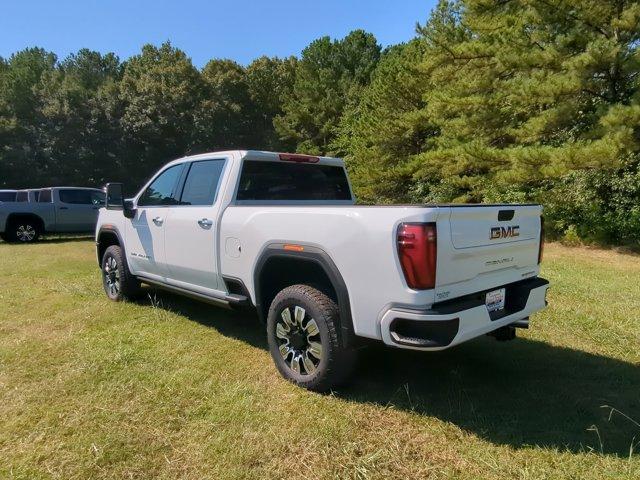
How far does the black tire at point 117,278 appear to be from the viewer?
5.88 meters

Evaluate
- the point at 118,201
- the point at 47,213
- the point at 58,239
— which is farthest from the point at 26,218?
the point at 118,201

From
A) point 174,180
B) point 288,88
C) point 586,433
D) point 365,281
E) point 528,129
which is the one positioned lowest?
point 586,433

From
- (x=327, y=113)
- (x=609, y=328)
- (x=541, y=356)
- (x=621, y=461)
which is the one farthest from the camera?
(x=327, y=113)

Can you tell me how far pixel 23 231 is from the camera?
14141mm

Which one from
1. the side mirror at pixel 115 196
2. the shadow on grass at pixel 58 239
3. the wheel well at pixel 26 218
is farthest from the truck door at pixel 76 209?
the side mirror at pixel 115 196

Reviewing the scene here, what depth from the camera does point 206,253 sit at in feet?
14.1

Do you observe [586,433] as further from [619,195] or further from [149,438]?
[619,195]

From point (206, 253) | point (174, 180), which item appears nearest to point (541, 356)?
point (206, 253)

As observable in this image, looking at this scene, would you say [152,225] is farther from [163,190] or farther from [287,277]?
[287,277]

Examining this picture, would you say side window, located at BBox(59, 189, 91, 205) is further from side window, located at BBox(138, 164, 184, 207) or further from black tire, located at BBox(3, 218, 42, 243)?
side window, located at BBox(138, 164, 184, 207)

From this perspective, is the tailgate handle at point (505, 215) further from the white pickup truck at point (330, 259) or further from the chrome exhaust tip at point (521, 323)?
the chrome exhaust tip at point (521, 323)

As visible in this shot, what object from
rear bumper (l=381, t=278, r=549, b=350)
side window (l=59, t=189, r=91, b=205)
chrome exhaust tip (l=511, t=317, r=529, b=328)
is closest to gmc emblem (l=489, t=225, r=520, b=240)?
rear bumper (l=381, t=278, r=549, b=350)

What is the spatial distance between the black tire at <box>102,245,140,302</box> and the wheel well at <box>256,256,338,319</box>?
2.71 meters

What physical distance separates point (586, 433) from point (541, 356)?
Answer: 132cm
